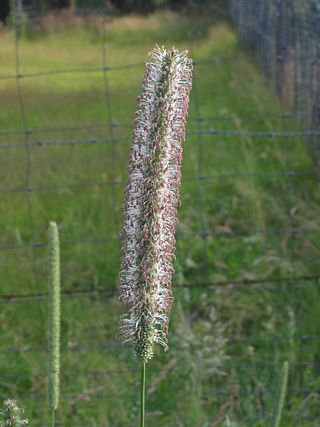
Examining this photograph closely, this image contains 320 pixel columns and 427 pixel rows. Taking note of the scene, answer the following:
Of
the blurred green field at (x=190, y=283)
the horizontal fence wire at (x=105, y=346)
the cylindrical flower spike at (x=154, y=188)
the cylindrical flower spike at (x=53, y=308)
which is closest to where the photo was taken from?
the cylindrical flower spike at (x=154, y=188)

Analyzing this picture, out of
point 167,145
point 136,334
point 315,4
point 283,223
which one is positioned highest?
point 315,4

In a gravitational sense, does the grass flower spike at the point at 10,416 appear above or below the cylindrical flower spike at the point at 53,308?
below

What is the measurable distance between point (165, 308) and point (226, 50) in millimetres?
12948

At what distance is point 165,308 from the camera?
141cm

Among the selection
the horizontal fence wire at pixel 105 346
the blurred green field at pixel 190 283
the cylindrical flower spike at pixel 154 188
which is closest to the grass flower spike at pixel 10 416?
the cylindrical flower spike at pixel 154 188

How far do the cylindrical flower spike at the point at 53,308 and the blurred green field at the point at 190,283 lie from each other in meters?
0.46

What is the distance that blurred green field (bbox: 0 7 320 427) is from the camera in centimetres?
374

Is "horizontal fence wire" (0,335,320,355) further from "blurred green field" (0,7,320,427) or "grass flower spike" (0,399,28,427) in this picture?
"grass flower spike" (0,399,28,427)

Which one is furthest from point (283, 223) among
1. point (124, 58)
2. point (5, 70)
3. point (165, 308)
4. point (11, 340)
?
point (5, 70)

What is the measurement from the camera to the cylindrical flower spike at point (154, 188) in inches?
51.1

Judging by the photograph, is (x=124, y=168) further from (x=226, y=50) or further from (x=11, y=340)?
(x=226, y=50)

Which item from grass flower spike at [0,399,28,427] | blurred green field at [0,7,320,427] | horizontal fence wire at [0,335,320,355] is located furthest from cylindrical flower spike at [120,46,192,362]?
horizontal fence wire at [0,335,320,355]

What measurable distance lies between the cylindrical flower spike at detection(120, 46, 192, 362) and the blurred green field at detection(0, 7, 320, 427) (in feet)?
1.71

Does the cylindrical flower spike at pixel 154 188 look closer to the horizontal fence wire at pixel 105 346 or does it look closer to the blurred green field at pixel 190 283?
the blurred green field at pixel 190 283
